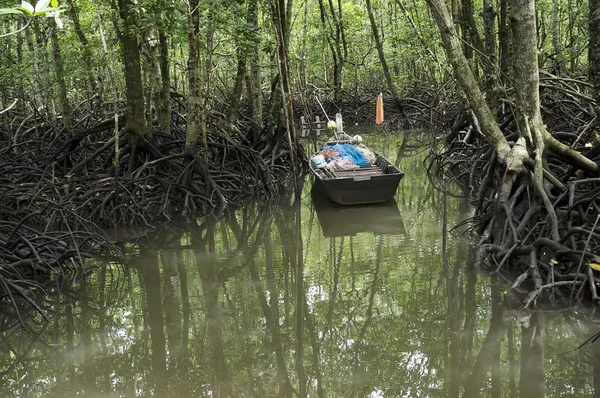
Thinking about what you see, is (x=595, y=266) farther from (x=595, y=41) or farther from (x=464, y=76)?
(x=464, y=76)

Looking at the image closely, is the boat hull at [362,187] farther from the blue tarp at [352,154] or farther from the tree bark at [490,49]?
the tree bark at [490,49]

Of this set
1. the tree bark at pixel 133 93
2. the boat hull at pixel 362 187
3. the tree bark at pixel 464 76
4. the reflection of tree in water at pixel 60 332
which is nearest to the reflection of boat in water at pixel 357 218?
the boat hull at pixel 362 187

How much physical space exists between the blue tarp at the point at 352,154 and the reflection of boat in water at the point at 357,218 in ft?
2.54

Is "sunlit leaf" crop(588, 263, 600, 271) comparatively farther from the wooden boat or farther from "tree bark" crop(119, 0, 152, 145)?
"tree bark" crop(119, 0, 152, 145)

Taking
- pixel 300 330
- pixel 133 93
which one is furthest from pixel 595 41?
pixel 133 93

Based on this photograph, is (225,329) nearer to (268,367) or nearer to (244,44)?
(268,367)

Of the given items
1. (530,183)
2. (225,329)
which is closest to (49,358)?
(225,329)

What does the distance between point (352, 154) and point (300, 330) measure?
6.09 meters

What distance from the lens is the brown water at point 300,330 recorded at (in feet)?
14.7

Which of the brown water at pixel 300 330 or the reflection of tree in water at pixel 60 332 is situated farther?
the reflection of tree in water at pixel 60 332

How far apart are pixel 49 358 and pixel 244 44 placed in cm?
610

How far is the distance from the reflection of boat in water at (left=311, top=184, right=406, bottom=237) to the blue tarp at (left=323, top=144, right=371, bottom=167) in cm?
77

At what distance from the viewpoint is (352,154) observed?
1113 centimetres

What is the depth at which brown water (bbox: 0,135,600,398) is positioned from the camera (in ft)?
14.7
